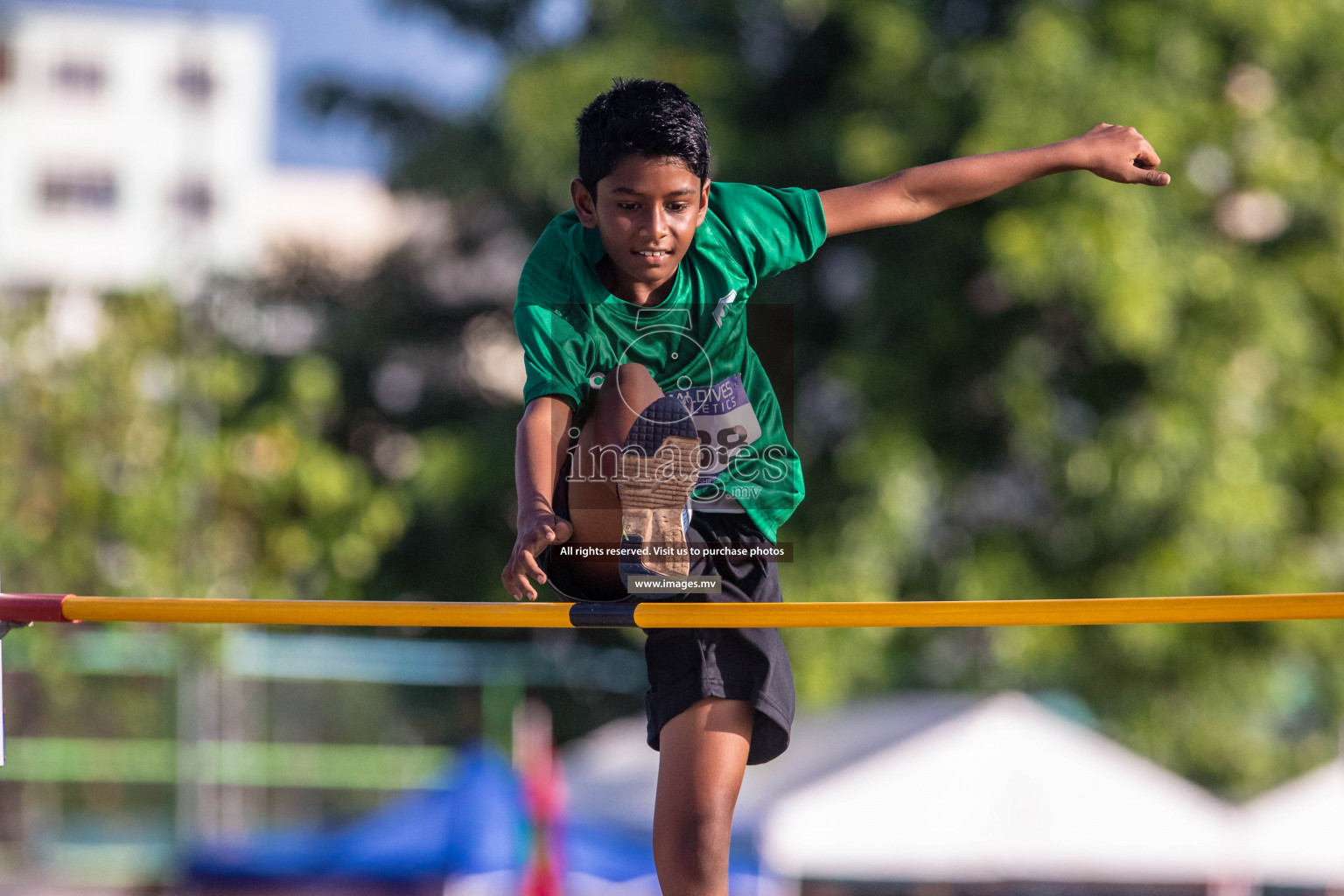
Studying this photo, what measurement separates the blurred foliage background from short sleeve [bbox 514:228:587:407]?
6255 mm

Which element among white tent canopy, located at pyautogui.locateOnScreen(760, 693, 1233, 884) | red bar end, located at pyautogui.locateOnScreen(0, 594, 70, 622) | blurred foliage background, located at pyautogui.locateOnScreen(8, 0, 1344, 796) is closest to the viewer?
red bar end, located at pyautogui.locateOnScreen(0, 594, 70, 622)

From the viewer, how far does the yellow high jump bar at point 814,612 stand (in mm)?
3078

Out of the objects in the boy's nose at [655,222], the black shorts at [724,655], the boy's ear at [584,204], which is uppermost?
the boy's ear at [584,204]

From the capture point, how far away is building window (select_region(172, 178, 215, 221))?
36562mm

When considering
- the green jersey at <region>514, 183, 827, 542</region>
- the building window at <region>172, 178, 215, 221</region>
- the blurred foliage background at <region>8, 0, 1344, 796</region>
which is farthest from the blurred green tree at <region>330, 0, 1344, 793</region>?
the building window at <region>172, 178, 215, 221</region>

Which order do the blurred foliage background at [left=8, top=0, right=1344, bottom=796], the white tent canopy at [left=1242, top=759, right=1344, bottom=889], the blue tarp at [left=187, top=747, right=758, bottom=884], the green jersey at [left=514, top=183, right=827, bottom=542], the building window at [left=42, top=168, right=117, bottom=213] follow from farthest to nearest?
the building window at [left=42, top=168, right=117, bottom=213], the white tent canopy at [left=1242, top=759, right=1344, bottom=889], the blue tarp at [left=187, top=747, right=758, bottom=884], the blurred foliage background at [left=8, top=0, right=1344, bottom=796], the green jersey at [left=514, top=183, right=827, bottom=542]

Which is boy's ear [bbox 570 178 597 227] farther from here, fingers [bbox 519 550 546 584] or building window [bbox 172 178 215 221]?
building window [bbox 172 178 215 221]

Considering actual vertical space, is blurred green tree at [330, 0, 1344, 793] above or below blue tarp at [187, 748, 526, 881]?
above

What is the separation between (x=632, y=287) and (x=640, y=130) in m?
0.35

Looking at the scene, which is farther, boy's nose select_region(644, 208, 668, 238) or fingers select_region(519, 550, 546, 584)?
boy's nose select_region(644, 208, 668, 238)

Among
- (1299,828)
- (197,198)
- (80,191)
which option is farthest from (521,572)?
(80,191)

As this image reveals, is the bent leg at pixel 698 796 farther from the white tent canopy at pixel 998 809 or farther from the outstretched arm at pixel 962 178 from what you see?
the white tent canopy at pixel 998 809

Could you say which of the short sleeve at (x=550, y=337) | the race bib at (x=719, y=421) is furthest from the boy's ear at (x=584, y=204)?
the race bib at (x=719, y=421)

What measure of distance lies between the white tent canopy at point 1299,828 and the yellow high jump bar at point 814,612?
874 cm
